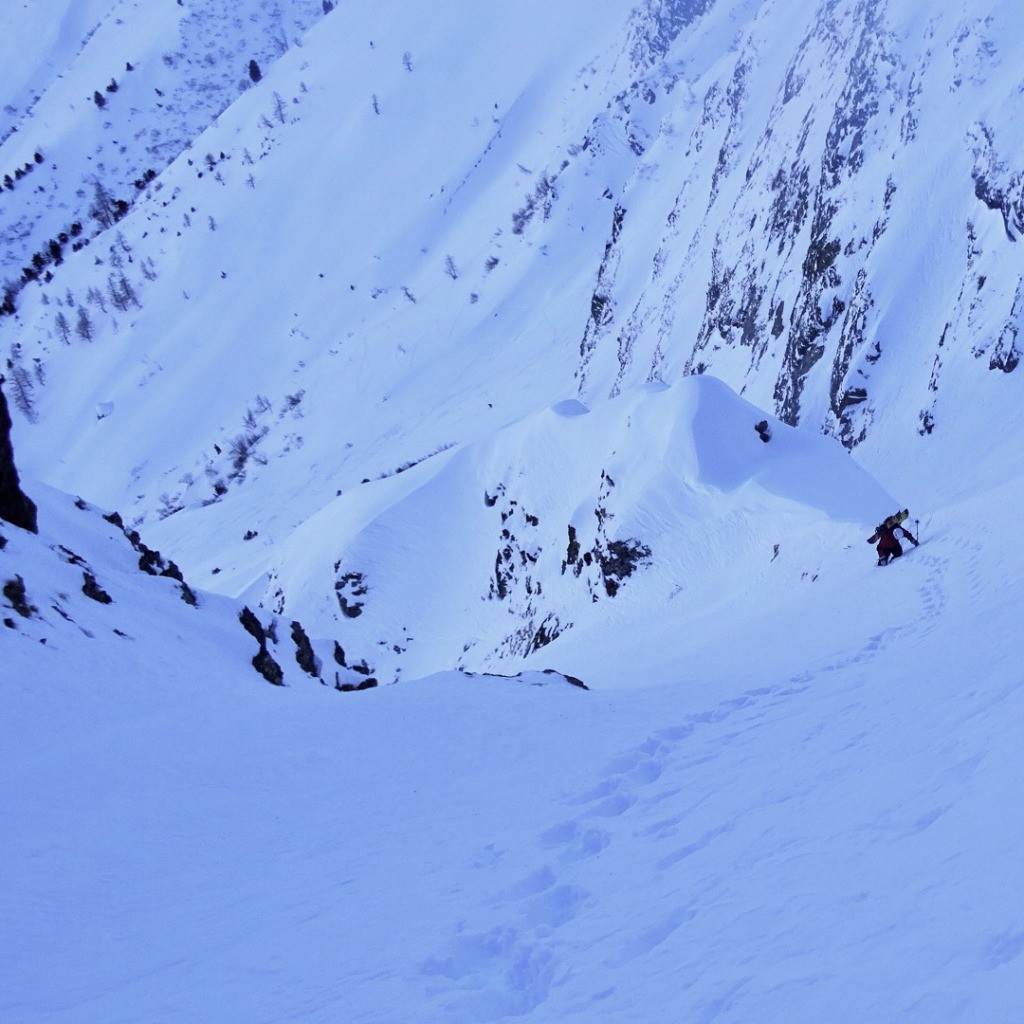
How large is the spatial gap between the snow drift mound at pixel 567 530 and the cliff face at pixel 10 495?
A: 12.7 meters

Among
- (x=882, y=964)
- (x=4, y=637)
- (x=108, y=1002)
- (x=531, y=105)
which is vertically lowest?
(x=882, y=964)

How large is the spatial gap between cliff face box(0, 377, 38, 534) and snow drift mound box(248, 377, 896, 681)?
12733 millimetres

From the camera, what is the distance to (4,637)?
1196 cm

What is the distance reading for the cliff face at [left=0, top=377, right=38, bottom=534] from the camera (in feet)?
54.0

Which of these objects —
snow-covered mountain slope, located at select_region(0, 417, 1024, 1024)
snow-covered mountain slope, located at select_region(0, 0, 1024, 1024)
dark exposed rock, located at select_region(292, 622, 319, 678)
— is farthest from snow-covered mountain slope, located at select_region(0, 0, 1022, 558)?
dark exposed rock, located at select_region(292, 622, 319, 678)

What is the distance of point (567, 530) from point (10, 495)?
1484 centimetres

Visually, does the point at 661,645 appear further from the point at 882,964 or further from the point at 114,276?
the point at 114,276

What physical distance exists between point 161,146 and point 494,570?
310 ft

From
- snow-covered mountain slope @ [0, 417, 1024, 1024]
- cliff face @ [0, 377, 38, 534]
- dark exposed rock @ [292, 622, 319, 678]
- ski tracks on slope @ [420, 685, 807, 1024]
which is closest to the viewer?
snow-covered mountain slope @ [0, 417, 1024, 1024]

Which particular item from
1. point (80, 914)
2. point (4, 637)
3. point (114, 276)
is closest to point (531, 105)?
point (114, 276)


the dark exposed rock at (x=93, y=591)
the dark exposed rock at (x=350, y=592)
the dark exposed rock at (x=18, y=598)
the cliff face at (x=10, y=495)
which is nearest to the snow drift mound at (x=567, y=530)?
the dark exposed rock at (x=350, y=592)

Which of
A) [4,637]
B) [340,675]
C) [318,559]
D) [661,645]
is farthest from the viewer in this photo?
[318,559]

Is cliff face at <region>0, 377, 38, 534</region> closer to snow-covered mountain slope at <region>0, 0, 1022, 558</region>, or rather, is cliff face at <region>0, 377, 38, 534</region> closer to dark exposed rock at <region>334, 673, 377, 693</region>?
dark exposed rock at <region>334, 673, 377, 693</region>

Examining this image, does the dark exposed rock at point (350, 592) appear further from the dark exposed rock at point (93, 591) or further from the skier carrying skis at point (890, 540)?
the skier carrying skis at point (890, 540)
